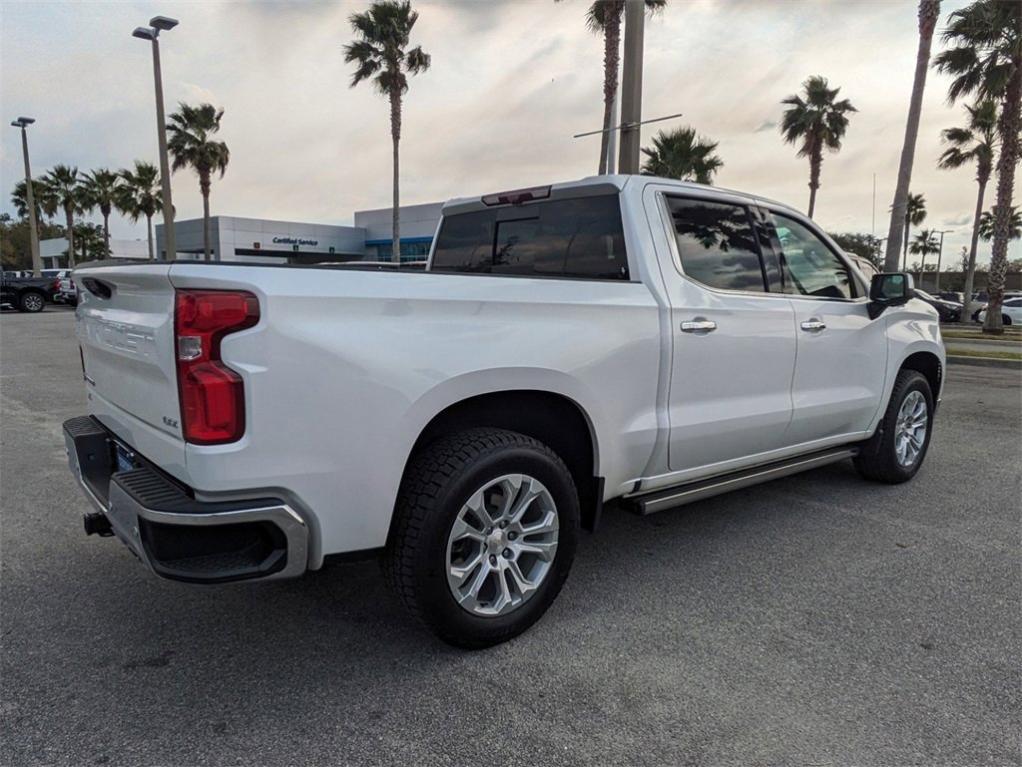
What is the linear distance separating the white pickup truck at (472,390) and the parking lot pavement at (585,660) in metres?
0.37

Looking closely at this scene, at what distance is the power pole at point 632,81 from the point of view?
8.91 metres

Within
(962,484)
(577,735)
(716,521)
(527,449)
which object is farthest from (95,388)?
(962,484)

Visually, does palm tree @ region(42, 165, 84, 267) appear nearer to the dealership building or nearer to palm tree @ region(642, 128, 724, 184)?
the dealership building

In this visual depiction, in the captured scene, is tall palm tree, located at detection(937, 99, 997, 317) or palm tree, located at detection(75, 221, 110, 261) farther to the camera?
palm tree, located at detection(75, 221, 110, 261)

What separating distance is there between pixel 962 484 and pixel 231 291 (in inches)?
201

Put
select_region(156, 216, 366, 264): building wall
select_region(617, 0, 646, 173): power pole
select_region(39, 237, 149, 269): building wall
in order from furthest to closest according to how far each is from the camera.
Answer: select_region(39, 237, 149, 269): building wall < select_region(156, 216, 366, 264): building wall < select_region(617, 0, 646, 173): power pole

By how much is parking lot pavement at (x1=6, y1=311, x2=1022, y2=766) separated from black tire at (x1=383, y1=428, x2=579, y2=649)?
16cm

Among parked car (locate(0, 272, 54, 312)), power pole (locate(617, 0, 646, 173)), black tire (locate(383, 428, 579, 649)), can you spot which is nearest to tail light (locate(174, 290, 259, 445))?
black tire (locate(383, 428, 579, 649))

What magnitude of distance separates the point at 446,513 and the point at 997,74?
832 inches

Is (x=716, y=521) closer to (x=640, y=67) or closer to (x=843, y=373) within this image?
(x=843, y=373)

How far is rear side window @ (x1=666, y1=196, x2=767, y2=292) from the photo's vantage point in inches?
137

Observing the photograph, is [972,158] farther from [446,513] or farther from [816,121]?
[446,513]

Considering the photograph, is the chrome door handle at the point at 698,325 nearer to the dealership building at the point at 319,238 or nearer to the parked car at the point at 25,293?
the parked car at the point at 25,293

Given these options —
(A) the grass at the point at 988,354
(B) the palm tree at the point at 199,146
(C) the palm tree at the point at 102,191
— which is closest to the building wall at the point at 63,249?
(C) the palm tree at the point at 102,191
